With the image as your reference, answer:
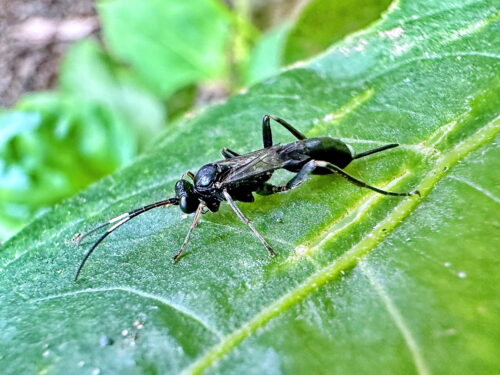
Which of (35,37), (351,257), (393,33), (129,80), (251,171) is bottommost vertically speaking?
(351,257)

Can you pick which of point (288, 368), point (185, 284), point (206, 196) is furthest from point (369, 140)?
point (288, 368)

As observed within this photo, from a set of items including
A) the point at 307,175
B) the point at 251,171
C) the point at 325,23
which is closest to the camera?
the point at 307,175

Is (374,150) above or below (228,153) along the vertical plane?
below

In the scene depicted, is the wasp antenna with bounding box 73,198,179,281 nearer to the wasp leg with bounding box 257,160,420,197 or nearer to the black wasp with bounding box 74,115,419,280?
the black wasp with bounding box 74,115,419,280

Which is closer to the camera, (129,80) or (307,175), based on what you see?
(307,175)

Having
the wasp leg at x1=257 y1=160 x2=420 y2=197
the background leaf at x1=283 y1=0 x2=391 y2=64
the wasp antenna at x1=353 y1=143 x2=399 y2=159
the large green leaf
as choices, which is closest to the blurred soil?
the background leaf at x1=283 y1=0 x2=391 y2=64

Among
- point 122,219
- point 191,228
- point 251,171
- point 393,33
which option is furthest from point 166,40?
point 191,228

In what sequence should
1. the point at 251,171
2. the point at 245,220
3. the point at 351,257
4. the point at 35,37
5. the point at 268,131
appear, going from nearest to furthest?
the point at 351,257, the point at 245,220, the point at 251,171, the point at 268,131, the point at 35,37

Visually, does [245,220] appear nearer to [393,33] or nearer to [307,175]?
[307,175]
